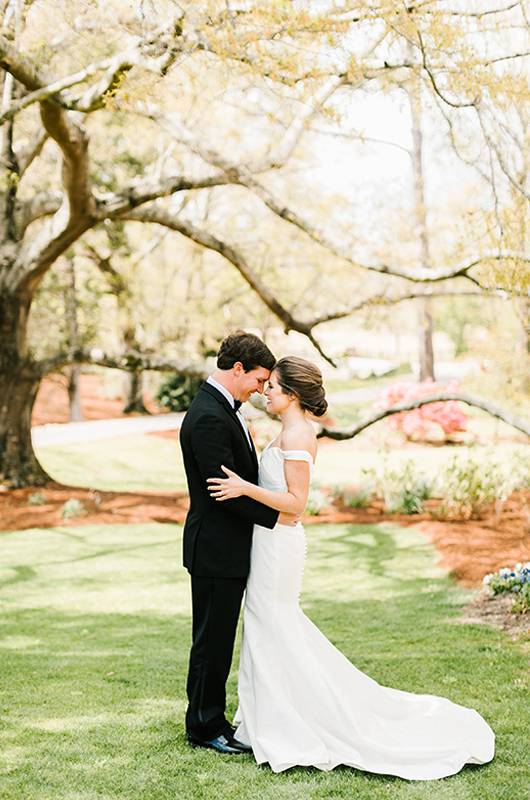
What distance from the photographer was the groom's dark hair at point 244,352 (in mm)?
4375

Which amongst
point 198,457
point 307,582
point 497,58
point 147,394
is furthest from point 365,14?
point 147,394

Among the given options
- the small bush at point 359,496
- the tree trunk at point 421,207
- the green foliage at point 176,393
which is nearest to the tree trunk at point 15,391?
the small bush at point 359,496

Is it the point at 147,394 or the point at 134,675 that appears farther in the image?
the point at 147,394

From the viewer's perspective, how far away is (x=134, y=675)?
607 centimetres

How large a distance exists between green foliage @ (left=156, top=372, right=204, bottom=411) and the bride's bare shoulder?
2271 cm

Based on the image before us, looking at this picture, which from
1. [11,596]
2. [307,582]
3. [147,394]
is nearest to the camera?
[11,596]

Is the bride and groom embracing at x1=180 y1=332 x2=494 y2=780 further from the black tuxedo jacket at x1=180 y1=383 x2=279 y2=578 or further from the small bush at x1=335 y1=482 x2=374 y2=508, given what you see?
the small bush at x1=335 y1=482 x2=374 y2=508

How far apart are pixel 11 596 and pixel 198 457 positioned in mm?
5293

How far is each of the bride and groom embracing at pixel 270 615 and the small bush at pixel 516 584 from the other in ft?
9.00

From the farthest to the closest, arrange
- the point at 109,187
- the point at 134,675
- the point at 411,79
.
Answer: the point at 109,187
the point at 411,79
the point at 134,675

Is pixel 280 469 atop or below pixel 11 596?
atop

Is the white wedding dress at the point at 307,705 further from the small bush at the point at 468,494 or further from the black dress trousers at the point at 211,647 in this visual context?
the small bush at the point at 468,494

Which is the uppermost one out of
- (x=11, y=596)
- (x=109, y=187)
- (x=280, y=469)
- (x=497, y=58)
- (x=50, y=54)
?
(x=109, y=187)

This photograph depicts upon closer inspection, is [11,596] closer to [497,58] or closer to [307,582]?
[307,582]
